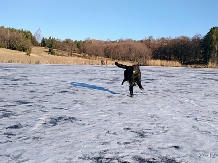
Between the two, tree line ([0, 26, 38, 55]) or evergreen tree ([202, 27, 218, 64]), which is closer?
evergreen tree ([202, 27, 218, 64])

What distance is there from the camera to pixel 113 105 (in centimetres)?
620

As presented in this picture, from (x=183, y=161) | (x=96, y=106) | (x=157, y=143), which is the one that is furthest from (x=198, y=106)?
(x=183, y=161)

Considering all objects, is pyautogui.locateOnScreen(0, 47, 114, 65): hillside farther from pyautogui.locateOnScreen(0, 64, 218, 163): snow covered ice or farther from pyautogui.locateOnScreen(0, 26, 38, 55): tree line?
pyautogui.locateOnScreen(0, 64, 218, 163): snow covered ice

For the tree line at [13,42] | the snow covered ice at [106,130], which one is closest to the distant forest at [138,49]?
the tree line at [13,42]

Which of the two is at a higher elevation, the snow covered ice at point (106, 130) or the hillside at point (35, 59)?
the hillside at point (35, 59)

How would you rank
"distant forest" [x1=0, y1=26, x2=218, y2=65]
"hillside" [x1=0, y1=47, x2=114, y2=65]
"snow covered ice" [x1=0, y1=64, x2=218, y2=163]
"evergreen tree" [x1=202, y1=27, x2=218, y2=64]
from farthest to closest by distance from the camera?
"distant forest" [x1=0, y1=26, x2=218, y2=65]
"evergreen tree" [x1=202, y1=27, x2=218, y2=64]
"hillside" [x1=0, y1=47, x2=114, y2=65]
"snow covered ice" [x1=0, y1=64, x2=218, y2=163]

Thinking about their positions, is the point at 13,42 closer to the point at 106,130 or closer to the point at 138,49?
the point at 138,49

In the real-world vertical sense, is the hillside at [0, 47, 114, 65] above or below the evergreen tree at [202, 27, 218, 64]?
below

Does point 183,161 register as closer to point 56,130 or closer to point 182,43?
point 56,130

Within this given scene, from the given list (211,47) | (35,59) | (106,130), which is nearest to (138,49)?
(211,47)

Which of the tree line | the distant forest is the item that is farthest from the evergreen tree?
the tree line

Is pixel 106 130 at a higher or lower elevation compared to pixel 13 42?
lower

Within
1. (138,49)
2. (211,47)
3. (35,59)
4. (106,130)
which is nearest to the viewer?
(106,130)

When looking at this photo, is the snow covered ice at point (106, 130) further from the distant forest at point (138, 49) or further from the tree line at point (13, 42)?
the tree line at point (13, 42)
